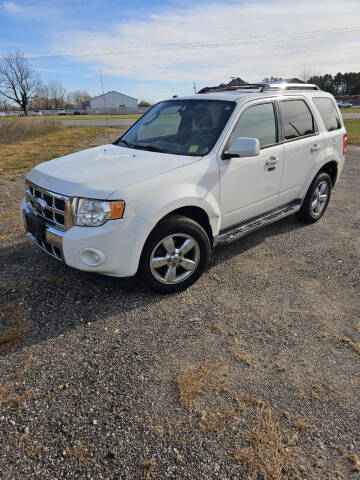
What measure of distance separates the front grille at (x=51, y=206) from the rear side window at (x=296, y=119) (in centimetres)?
283

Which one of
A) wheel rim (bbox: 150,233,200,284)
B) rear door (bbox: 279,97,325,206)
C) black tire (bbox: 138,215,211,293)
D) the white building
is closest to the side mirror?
black tire (bbox: 138,215,211,293)

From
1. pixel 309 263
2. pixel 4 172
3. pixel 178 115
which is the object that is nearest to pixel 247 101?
pixel 178 115

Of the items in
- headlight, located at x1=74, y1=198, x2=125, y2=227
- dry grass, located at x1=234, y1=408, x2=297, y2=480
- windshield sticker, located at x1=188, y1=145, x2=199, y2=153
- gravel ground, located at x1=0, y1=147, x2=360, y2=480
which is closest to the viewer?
dry grass, located at x1=234, y1=408, x2=297, y2=480

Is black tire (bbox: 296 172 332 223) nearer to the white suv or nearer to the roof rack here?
the white suv

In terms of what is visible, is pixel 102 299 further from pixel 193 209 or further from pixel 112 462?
pixel 112 462

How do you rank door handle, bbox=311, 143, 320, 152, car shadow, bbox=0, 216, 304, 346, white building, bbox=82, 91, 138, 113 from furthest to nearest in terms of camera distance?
white building, bbox=82, 91, 138, 113 < door handle, bbox=311, 143, 320, 152 < car shadow, bbox=0, 216, 304, 346

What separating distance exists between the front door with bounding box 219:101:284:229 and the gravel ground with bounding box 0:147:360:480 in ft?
2.19

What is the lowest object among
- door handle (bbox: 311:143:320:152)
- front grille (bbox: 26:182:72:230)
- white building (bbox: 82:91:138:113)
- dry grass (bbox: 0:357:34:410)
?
white building (bbox: 82:91:138:113)

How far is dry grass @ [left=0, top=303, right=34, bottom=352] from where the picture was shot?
2.84 m

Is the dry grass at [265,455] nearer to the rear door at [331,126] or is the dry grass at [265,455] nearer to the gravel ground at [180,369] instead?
the gravel ground at [180,369]

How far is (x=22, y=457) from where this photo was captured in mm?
1972

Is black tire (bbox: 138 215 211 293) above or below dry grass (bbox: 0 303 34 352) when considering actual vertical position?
above

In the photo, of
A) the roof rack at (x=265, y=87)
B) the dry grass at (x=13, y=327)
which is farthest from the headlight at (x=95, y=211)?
the roof rack at (x=265, y=87)

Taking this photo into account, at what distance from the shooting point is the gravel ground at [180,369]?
198 cm
